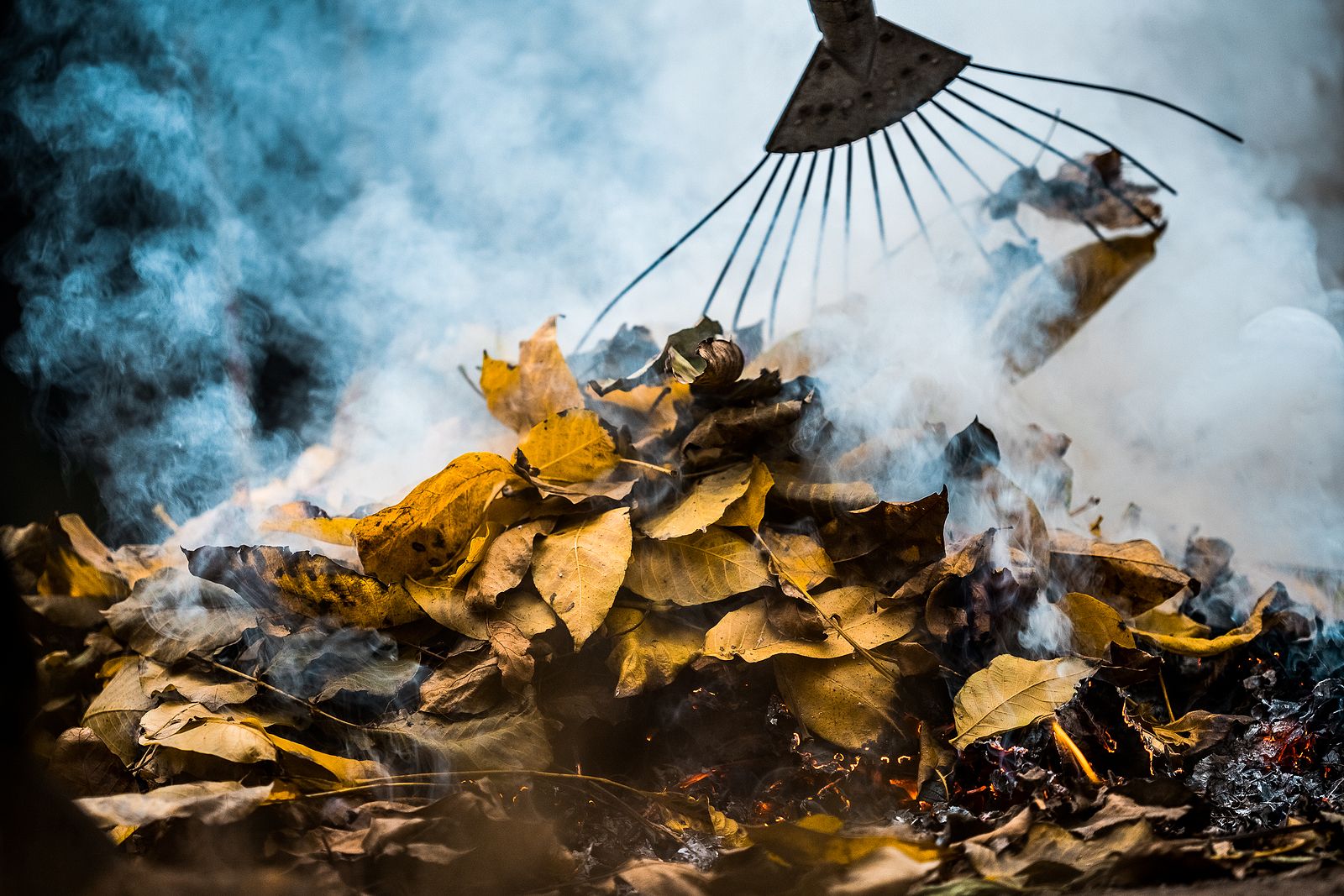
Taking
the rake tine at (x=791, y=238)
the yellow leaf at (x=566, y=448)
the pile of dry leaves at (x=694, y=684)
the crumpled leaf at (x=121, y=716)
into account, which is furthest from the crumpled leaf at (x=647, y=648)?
the rake tine at (x=791, y=238)

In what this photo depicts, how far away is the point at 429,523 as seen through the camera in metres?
0.76

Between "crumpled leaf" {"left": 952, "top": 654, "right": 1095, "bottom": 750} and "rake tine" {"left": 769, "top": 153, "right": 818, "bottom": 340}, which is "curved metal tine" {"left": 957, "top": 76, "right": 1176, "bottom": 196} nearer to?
"rake tine" {"left": 769, "top": 153, "right": 818, "bottom": 340}

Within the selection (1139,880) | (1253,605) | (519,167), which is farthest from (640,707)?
(519,167)

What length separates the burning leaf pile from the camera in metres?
0.60

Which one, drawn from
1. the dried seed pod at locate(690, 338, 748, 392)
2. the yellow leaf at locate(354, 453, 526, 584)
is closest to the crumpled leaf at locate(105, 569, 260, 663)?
the yellow leaf at locate(354, 453, 526, 584)

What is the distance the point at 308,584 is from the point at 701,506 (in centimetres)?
33

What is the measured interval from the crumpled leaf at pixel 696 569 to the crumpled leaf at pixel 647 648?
21mm

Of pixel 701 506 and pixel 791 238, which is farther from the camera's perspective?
pixel 791 238

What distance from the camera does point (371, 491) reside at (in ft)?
3.53

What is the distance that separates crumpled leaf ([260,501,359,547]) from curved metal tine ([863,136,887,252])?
703 mm

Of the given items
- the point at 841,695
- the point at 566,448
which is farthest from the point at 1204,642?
the point at 566,448

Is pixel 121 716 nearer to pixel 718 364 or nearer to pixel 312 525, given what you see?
pixel 312 525

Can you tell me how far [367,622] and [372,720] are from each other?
0.08 meters

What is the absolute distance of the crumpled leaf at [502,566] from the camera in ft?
2.44
